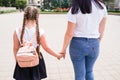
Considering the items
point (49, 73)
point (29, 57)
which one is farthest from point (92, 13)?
point (49, 73)

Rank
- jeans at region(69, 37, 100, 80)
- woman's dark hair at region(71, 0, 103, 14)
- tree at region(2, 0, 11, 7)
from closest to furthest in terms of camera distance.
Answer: woman's dark hair at region(71, 0, 103, 14) → jeans at region(69, 37, 100, 80) → tree at region(2, 0, 11, 7)

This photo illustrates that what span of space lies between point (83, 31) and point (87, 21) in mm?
132

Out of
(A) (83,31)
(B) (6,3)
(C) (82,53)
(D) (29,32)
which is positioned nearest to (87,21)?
(A) (83,31)

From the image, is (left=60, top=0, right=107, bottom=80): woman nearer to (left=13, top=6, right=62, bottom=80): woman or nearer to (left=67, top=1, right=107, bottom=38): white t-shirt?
(left=67, top=1, right=107, bottom=38): white t-shirt

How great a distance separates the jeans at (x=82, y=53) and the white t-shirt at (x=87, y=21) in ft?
0.24

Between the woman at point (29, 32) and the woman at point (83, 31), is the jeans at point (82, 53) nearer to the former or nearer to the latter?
the woman at point (83, 31)

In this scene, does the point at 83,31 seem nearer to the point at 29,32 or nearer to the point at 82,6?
the point at 82,6

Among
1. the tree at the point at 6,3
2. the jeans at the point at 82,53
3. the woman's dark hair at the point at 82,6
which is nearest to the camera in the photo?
the woman's dark hair at the point at 82,6

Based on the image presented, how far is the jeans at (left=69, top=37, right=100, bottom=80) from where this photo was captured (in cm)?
338

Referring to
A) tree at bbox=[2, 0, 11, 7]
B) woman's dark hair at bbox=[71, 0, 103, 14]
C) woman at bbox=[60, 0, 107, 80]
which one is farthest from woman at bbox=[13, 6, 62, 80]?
tree at bbox=[2, 0, 11, 7]


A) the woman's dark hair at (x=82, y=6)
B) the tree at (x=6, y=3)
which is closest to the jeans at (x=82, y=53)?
the woman's dark hair at (x=82, y=6)

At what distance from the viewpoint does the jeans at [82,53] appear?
3.38 m

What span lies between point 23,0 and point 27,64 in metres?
87.8

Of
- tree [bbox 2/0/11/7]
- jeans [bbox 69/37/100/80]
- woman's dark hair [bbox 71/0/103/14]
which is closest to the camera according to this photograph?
woman's dark hair [bbox 71/0/103/14]
